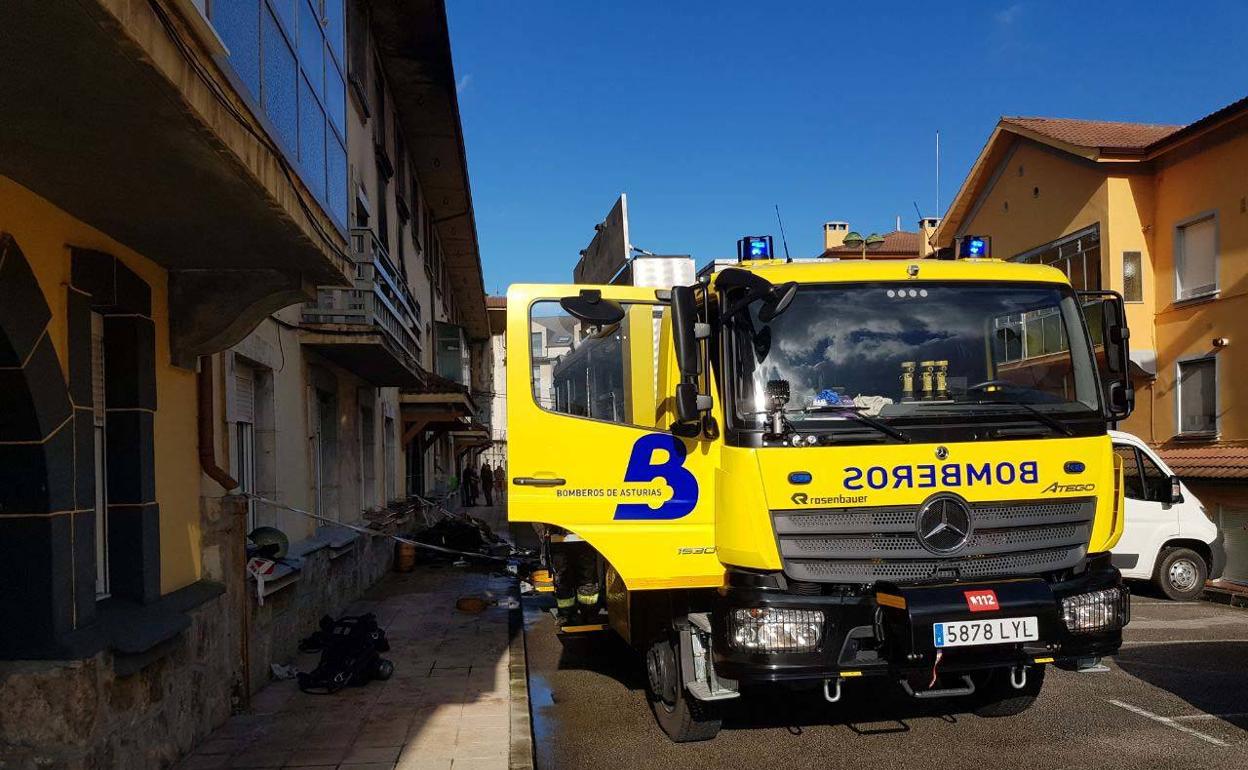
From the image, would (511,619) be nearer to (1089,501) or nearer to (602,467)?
(602,467)

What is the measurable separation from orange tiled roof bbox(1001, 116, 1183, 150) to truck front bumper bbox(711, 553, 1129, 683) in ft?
51.3

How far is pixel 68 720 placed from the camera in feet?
13.5

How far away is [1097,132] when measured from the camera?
2017cm

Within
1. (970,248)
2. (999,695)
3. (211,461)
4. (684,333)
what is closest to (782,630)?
(684,333)

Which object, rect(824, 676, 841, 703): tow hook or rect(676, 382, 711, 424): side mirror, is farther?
rect(676, 382, 711, 424): side mirror

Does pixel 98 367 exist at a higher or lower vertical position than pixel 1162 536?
higher

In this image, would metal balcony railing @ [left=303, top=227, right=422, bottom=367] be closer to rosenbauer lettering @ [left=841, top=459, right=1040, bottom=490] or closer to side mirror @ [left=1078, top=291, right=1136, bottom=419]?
rosenbauer lettering @ [left=841, top=459, right=1040, bottom=490]

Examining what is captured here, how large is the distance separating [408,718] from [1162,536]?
32.1ft

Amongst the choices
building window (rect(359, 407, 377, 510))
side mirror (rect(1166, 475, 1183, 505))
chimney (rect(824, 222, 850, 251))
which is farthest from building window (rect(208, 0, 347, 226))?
chimney (rect(824, 222, 850, 251))

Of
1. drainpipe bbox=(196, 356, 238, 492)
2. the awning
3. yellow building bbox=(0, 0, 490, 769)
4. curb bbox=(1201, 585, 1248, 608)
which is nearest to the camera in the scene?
yellow building bbox=(0, 0, 490, 769)

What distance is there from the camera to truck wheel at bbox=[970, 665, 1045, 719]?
5973mm

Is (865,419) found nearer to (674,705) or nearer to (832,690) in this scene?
(832,690)

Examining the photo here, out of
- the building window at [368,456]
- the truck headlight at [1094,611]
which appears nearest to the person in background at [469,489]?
the building window at [368,456]

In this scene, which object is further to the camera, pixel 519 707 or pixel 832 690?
pixel 519 707
